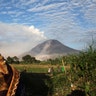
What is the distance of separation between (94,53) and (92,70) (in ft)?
3.13

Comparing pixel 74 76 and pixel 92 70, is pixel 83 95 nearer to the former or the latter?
pixel 92 70

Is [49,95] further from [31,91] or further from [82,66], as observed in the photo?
[82,66]

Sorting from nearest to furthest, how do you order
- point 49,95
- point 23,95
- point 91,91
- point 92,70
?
point 23,95 < point 91,91 < point 92,70 < point 49,95

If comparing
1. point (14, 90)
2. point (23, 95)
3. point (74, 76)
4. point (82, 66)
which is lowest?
point (74, 76)

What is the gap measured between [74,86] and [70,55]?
230 cm

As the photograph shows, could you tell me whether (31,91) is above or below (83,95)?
below

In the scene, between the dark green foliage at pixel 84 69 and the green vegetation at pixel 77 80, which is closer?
the green vegetation at pixel 77 80

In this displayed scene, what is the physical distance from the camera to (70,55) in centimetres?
1808

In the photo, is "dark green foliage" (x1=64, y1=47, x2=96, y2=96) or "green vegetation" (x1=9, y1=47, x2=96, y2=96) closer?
"green vegetation" (x1=9, y1=47, x2=96, y2=96)

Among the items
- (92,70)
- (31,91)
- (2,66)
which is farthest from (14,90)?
(31,91)

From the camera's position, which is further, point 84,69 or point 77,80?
point 77,80

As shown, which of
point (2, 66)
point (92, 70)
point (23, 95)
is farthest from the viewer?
point (92, 70)

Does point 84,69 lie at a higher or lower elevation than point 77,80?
higher

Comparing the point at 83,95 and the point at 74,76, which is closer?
the point at 83,95
